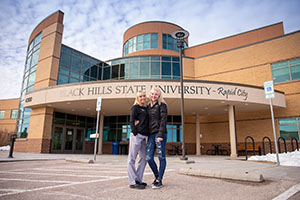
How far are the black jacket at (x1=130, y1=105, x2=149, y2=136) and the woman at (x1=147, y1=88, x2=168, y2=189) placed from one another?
0.08 m

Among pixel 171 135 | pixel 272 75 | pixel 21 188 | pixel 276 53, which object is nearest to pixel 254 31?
pixel 276 53

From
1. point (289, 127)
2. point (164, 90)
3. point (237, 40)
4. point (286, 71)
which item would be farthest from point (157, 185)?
point (237, 40)

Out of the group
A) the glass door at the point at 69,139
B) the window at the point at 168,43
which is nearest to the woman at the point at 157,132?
the glass door at the point at 69,139

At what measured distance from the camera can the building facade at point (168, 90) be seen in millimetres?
15133

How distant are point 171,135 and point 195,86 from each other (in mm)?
8876

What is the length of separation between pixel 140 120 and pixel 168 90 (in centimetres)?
1004

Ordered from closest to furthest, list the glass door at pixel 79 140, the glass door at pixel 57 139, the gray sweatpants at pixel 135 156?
1. the gray sweatpants at pixel 135 156
2. the glass door at pixel 57 139
3. the glass door at pixel 79 140

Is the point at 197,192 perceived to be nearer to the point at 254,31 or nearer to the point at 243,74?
the point at 243,74

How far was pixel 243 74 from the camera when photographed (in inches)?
824

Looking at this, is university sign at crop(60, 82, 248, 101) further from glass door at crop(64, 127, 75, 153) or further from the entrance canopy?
glass door at crop(64, 127, 75, 153)

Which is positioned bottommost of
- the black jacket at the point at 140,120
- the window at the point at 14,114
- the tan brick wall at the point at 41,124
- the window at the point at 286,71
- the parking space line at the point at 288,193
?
the parking space line at the point at 288,193

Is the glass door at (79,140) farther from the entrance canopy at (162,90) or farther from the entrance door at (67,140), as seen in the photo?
the entrance canopy at (162,90)

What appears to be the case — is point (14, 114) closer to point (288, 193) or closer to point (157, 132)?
point (157, 132)

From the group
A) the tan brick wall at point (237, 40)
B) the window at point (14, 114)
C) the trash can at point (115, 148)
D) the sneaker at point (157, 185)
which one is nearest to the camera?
the sneaker at point (157, 185)
